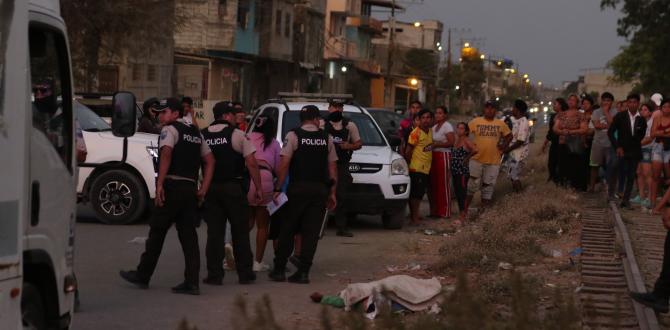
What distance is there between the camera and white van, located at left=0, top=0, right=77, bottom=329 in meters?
5.71

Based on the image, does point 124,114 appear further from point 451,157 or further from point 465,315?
point 451,157

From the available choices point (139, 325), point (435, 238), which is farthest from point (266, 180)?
point (435, 238)

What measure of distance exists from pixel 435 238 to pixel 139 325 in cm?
739

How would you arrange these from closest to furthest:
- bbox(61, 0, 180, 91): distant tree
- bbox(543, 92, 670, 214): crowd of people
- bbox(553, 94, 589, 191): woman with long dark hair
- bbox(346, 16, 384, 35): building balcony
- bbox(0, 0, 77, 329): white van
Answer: bbox(0, 0, 77, 329): white van
bbox(543, 92, 670, 214): crowd of people
bbox(553, 94, 589, 191): woman with long dark hair
bbox(61, 0, 180, 91): distant tree
bbox(346, 16, 384, 35): building balcony

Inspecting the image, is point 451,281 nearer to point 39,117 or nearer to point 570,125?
point 39,117

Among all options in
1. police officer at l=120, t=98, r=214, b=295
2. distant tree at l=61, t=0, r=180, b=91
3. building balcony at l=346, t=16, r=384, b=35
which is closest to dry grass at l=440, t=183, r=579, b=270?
police officer at l=120, t=98, r=214, b=295

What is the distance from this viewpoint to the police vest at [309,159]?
1203 centimetres

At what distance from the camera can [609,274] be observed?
12227 millimetres

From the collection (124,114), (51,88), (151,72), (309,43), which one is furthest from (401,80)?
(51,88)

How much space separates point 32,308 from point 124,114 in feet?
7.31

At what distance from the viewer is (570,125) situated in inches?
827

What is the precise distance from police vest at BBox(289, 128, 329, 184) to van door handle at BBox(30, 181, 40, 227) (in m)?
5.66

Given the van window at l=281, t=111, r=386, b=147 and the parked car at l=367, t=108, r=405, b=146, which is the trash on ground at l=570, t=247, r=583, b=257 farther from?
the parked car at l=367, t=108, r=405, b=146

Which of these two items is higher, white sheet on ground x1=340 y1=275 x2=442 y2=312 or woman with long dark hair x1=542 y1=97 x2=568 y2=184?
woman with long dark hair x1=542 y1=97 x2=568 y2=184
